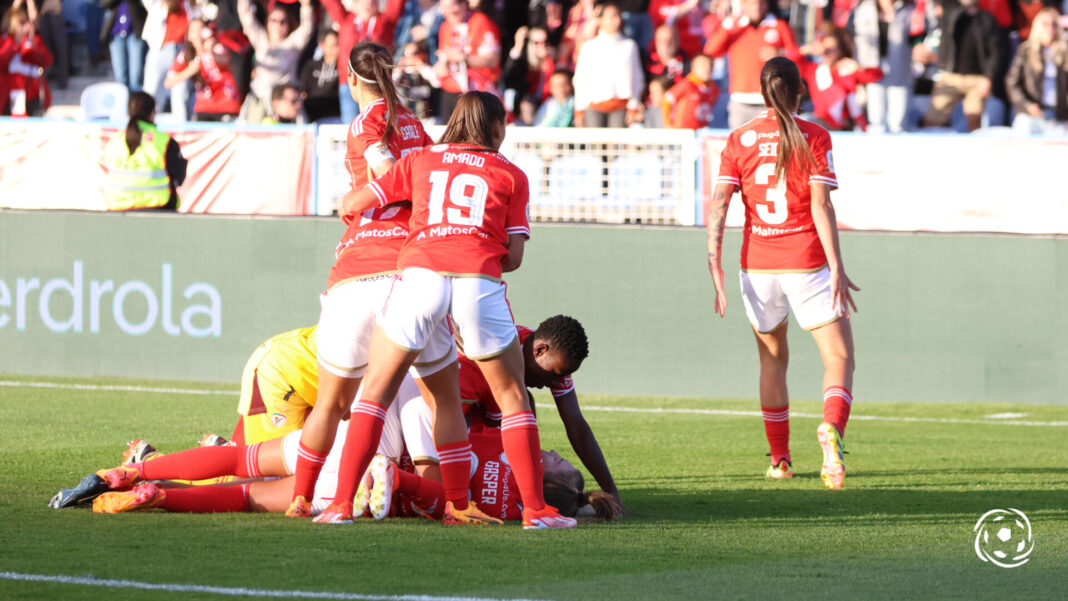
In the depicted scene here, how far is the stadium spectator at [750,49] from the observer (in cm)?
1498

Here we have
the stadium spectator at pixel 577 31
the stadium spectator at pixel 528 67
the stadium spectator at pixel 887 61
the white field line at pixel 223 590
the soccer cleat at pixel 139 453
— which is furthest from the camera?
the stadium spectator at pixel 528 67

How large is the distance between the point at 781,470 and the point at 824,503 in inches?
41.5

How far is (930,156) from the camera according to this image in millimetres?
12781

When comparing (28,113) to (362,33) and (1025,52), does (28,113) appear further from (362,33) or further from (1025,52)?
(1025,52)

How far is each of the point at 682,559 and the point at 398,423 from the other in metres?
1.64

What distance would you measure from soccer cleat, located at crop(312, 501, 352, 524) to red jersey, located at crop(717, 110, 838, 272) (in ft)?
9.64

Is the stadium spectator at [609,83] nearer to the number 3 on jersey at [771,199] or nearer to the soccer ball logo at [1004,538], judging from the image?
the number 3 on jersey at [771,199]

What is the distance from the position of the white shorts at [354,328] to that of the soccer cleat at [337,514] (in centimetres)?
55

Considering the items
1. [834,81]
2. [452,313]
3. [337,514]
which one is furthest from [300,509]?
[834,81]

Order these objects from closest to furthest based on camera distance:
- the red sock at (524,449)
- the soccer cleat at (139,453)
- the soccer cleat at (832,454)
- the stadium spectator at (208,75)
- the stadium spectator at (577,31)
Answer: the red sock at (524,449)
the soccer cleat at (139,453)
the soccer cleat at (832,454)
the stadium spectator at (577,31)
the stadium spectator at (208,75)

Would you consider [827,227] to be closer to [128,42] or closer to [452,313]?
[452,313]

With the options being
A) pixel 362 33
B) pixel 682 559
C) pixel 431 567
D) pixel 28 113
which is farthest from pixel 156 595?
pixel 28 113

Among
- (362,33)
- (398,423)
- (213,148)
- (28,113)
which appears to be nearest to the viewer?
(398,423)

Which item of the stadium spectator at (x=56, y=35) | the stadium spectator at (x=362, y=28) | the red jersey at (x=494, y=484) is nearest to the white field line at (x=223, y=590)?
the red jersey at (x=494, y=484)
